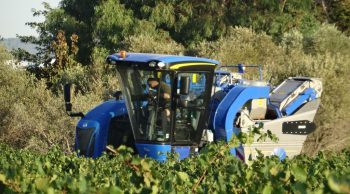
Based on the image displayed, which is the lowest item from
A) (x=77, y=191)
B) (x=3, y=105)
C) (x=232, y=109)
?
(x=3, y=105)

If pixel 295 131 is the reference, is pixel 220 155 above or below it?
above

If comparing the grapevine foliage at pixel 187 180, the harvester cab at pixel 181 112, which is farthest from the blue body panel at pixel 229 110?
the grapevine foliage at pixel 187 180

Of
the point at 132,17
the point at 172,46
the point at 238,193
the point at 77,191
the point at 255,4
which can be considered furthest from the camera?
the point at 255,4

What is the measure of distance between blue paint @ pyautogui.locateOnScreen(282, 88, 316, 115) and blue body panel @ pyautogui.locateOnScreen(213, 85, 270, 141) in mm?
1251

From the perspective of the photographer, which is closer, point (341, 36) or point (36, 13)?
point (341, 36)

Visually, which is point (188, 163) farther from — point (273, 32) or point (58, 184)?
point (273, 32)

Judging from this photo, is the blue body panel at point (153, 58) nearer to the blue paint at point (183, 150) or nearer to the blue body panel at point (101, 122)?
the blue body panel at point (101, 122)

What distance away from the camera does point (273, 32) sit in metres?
30.8

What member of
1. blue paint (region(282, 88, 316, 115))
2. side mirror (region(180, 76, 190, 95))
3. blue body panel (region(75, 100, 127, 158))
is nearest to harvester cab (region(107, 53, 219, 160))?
side mirror (region(180, 76, 190, 95))

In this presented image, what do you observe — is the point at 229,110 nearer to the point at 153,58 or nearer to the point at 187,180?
the point at 153,58

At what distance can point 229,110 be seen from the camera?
11.3 m

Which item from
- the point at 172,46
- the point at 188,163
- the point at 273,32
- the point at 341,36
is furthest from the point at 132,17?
the point at 188,163

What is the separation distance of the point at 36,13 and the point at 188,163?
89.2 feet

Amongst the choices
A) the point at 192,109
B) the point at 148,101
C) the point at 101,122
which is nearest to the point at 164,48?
the point at 101,122
